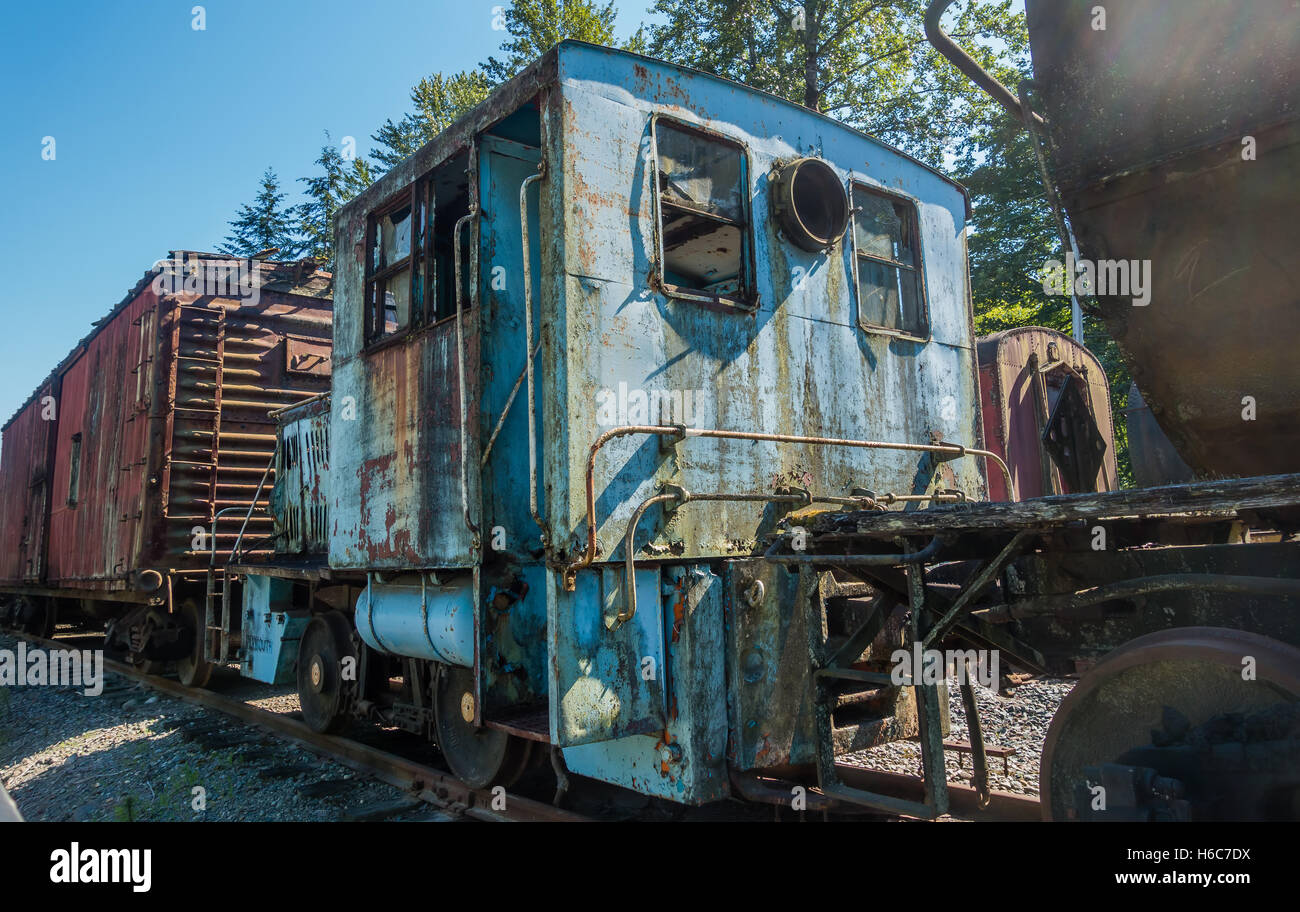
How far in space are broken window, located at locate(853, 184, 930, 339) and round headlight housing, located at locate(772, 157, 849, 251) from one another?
0.76 ft

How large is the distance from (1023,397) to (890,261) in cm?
752

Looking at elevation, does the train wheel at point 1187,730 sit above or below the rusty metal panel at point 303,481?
below

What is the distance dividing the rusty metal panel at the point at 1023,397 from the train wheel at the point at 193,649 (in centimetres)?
973

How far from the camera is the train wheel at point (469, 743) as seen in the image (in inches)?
189

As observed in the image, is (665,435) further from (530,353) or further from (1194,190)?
(1194,190)

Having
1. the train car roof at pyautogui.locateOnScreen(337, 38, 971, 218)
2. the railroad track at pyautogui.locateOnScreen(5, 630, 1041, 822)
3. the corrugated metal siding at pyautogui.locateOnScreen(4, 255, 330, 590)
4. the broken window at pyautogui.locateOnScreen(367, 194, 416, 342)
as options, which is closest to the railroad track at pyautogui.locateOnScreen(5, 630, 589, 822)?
the railroad track at pyautogui.locateOnScreen(5, 630, 1041, 822)

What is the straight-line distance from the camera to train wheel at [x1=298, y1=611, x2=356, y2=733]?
6422 millimetres

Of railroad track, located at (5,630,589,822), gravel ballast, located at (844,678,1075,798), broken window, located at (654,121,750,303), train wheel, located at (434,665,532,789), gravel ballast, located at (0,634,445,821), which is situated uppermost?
broken window, located at (654,121,750,303)

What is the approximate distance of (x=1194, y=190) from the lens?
2662mm

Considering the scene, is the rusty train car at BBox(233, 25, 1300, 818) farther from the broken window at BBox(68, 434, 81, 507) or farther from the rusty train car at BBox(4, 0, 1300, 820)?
the broken window at BBox(68, 434, 81, 507)

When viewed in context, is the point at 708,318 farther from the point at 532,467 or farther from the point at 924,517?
the point at 924,517

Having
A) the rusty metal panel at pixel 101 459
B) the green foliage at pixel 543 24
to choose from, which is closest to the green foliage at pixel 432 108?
the green foliage at pixel 543 24

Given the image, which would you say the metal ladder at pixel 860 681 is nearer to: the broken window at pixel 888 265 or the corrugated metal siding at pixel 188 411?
the broken window at pixel 888 265

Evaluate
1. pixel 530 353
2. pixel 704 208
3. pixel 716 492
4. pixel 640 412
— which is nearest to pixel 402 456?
pixel 530 353
